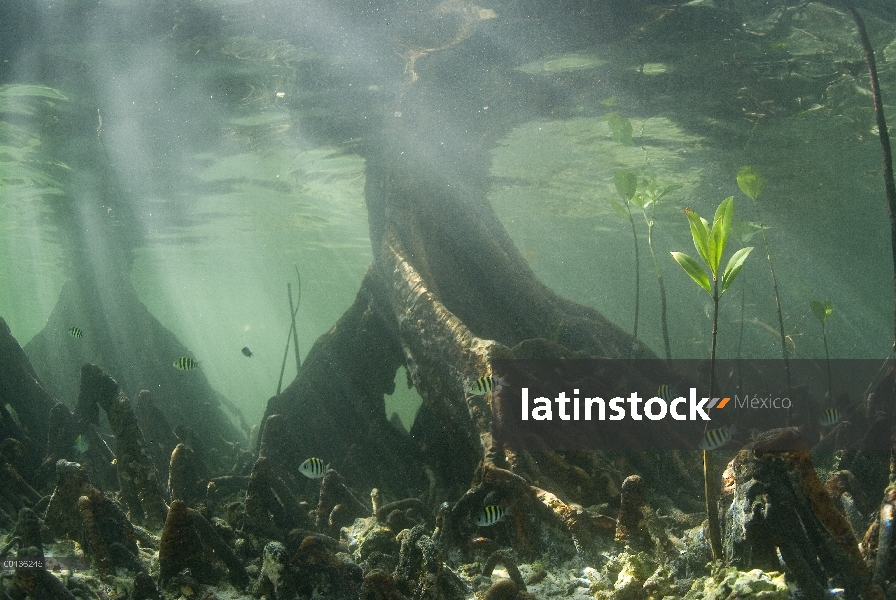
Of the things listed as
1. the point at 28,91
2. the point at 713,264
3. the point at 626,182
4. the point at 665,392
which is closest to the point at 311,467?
the point at 665,392

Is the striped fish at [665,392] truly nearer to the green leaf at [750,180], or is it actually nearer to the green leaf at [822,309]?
the green leaf at [750,180]

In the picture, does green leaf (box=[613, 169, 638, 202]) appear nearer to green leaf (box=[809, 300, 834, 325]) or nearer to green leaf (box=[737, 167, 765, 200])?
green leaf (box=[737, 167, 765, 200])

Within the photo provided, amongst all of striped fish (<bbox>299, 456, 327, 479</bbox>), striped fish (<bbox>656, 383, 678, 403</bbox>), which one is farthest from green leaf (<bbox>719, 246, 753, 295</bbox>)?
striped fish (<bbox>299, 456, 327, 479</bbox>)

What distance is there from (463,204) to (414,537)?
9.78m

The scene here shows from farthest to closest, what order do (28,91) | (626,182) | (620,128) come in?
(28,91)
(620,128)
(626,182)

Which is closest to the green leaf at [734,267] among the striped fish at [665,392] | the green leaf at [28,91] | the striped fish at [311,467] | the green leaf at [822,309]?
the striped fish at [665,392]

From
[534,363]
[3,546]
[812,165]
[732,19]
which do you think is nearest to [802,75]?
[732,19]

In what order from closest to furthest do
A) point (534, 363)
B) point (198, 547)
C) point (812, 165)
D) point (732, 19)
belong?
point (198, 547), point (534, 363), point (732, 19), point (812, 165)

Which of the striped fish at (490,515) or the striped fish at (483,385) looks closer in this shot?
the striped fish at (490,515)

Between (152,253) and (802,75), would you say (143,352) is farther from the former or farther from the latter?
(802,75)

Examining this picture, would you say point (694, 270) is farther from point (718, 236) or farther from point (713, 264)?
point (718, 236)

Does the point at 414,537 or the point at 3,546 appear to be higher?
the point at 414,537

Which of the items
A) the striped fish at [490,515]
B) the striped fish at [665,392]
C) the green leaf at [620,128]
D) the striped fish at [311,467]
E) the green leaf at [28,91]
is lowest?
the striped fish at [311,467]

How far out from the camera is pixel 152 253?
3453 centimetres
